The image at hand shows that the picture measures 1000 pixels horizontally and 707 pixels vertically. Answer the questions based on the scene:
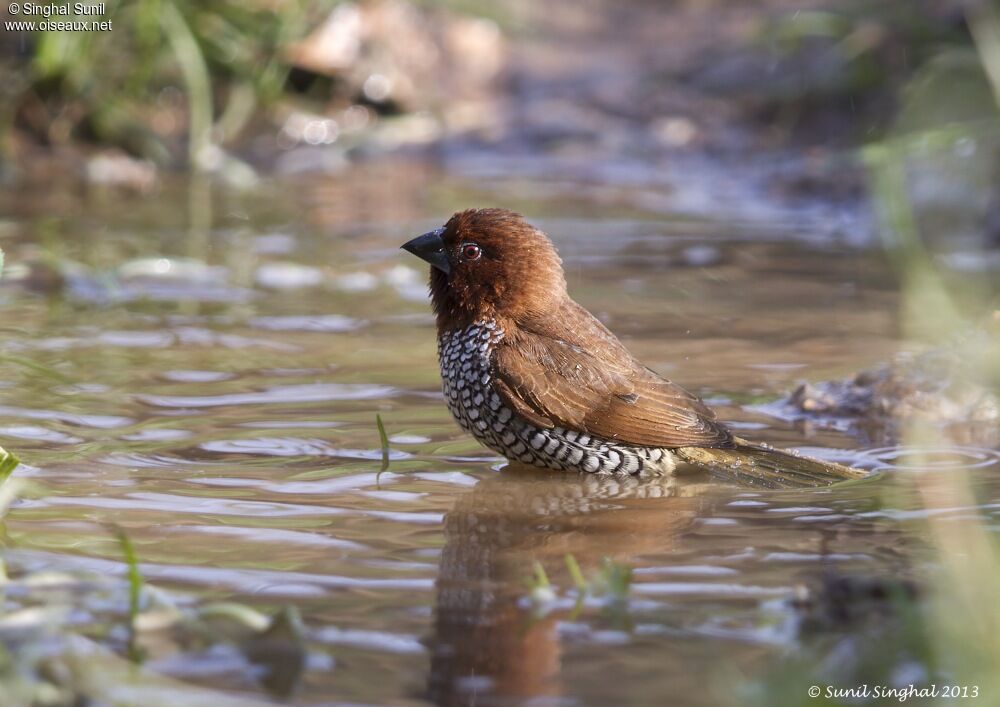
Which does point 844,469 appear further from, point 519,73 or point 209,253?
point 519,73

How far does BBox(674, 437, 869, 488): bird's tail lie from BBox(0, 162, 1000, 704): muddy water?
0.08 m

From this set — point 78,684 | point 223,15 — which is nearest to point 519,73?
point 223,15

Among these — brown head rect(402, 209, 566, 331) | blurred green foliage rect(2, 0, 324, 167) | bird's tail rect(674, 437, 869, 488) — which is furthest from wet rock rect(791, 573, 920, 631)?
blurred green foliage rect(2, 0, 324, 167)

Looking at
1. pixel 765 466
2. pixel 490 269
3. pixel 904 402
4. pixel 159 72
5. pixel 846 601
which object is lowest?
pixel 846 601

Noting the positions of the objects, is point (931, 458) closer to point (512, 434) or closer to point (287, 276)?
point (512, 434)

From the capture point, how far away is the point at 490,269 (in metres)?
4.98

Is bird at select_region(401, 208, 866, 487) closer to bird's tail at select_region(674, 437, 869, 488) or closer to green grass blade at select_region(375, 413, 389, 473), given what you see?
bird's tail at select_region(674, 437, 869, 488)

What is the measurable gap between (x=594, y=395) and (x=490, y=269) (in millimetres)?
582

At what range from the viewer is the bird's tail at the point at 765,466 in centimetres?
450

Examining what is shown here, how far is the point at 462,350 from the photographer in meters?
4.79

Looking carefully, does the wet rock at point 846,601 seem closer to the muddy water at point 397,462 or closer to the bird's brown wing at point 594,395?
the muddy water at point 397,462

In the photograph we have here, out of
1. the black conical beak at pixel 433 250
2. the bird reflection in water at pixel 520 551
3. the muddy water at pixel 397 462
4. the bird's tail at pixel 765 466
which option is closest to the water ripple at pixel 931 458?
the muddy water at pixel 397 462

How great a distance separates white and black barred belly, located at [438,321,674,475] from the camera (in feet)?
15.3

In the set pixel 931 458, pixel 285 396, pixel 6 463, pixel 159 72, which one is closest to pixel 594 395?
pixel 931 458
